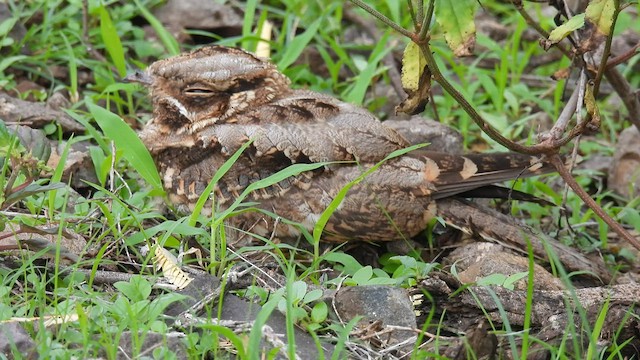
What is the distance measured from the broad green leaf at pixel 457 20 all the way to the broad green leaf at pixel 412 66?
0.49 feet

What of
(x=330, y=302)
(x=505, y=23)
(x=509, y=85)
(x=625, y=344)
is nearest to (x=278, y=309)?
(x=330, y=302)

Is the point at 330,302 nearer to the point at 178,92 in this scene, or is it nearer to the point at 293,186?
the point at 293,186

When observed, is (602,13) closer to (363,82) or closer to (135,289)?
(135,289)

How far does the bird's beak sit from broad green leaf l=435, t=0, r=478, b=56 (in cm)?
160

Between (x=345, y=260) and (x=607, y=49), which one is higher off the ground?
(x=607, y=49)

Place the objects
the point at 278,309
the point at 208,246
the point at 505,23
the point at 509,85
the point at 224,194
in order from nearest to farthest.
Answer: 1. the point at 278,309
2. the point at 208,246
3. the point at 224,194
4. the point at 509,85
5. the point at 505,23

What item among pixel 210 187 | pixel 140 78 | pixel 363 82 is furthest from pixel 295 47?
pixel 210 187

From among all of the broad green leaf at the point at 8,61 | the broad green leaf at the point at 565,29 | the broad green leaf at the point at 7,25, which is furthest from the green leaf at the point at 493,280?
the broad green leaf at the point at 7,25

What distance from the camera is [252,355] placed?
2680mm

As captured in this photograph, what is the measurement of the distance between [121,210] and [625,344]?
6.30ft

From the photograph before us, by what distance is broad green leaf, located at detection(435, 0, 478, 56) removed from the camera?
306cm

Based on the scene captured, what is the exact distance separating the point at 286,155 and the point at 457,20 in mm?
1052

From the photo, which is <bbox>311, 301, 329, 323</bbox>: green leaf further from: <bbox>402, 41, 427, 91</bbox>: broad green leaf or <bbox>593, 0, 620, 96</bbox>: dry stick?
<bbox>593, 0, 620, 96</bbox>: dry stick

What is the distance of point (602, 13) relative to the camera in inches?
124
